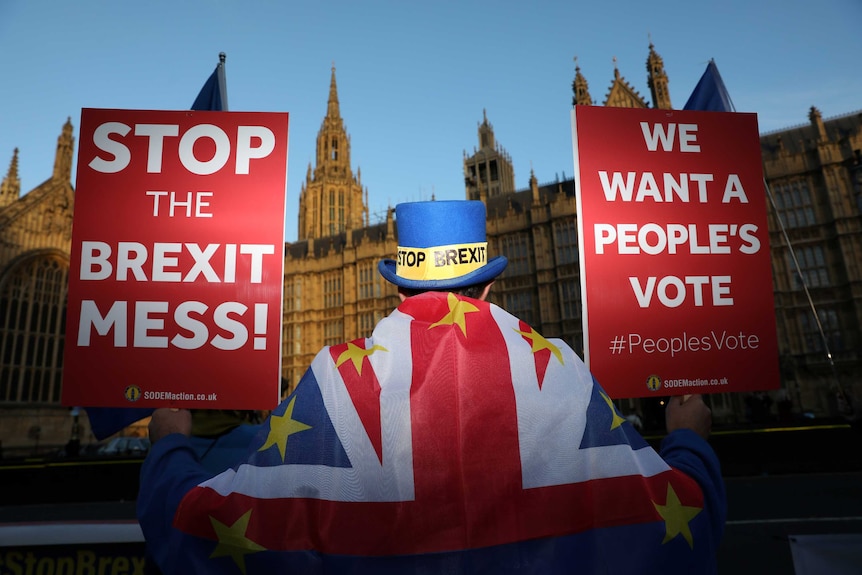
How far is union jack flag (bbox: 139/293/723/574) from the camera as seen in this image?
3.30 ft

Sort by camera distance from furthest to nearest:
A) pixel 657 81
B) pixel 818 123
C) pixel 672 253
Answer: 1. pixel 657 81
2. pixel 818 123
3. pixel 672 253

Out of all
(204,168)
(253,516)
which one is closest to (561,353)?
(253,516)

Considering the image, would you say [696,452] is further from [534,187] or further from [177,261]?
[534,187]

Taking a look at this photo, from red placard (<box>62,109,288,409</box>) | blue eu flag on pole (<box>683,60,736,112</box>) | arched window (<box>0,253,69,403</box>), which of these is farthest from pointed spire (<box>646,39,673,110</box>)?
arched window (<box>0,253,69,403</box>)

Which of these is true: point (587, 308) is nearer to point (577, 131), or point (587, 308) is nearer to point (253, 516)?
point (577, 131)

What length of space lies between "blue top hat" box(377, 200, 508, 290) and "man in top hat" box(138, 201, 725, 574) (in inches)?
7.4

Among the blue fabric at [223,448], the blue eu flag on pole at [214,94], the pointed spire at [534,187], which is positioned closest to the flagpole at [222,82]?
the blue eu flag on pole at [214,94]

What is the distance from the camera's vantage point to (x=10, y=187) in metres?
28.6

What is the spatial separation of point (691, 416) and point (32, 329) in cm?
3362

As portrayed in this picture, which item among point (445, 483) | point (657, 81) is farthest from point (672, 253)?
point (657, 81)

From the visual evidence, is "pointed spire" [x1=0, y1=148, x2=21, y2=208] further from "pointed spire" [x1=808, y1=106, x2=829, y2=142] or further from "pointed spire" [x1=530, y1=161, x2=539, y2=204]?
"pointed spire" [x1=808, y1=106, x2=829, y2=142]

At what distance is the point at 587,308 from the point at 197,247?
1.75 metres

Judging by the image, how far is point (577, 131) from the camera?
2.46 metres

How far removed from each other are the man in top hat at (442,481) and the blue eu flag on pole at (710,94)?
2.50 m
